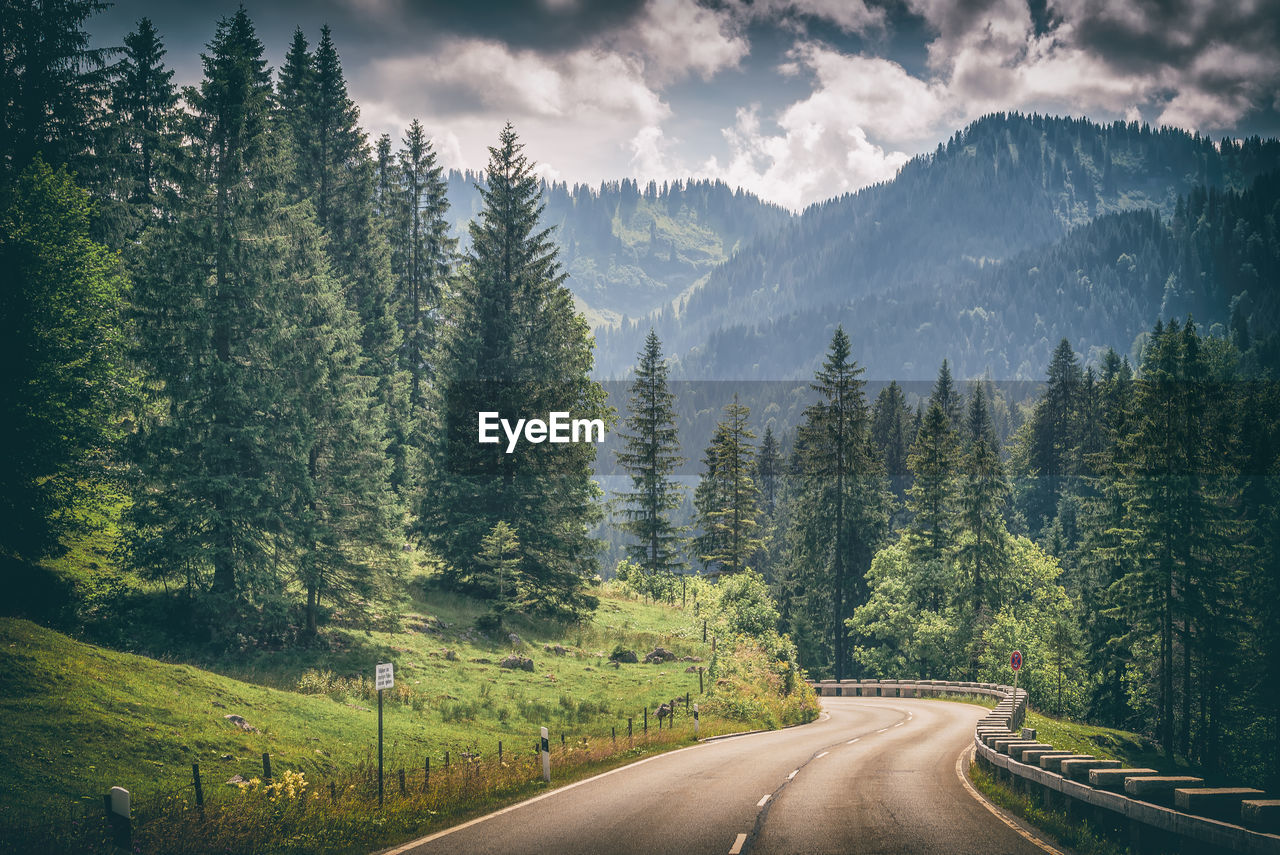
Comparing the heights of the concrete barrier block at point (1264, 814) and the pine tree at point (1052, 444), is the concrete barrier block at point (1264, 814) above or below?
below

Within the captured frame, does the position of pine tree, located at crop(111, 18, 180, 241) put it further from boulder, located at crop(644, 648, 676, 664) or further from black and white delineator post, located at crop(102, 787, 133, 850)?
boulder, located at crop(644, 648, 676, 664)

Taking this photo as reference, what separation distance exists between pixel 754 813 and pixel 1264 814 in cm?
687

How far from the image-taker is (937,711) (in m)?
37.8

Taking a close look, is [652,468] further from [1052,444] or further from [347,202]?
[1052,444]

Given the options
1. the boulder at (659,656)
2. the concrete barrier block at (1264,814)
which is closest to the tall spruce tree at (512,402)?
the boulder at (659,656)

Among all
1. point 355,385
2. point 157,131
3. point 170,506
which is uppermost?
point 157,131

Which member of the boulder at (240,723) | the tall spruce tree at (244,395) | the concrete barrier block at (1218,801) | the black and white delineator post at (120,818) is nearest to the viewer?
the concrete barrier block at (1218,801)

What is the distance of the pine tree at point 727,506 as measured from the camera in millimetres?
60594

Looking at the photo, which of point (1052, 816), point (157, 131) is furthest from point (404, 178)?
point (1052, 816)

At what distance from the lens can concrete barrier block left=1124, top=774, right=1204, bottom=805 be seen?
926 centimetres

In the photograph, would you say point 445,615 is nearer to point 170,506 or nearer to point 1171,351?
point 170,506

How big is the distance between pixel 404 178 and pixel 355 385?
2608cm

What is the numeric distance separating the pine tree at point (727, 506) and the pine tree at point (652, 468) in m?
2.43

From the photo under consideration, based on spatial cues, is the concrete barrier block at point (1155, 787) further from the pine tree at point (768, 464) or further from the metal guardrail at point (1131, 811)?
the pine tree at point (768, 464)
